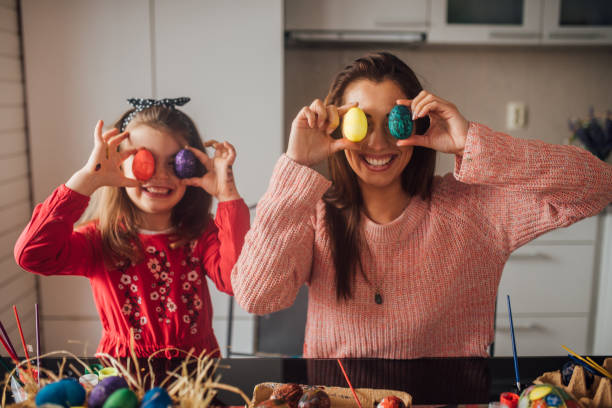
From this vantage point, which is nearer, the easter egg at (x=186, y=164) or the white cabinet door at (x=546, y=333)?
the easter egg at (x=186, y=164)

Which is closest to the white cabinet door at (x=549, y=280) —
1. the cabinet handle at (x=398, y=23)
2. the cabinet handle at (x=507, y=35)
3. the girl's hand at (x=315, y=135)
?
the cabinet handle at (x=507, y=35)

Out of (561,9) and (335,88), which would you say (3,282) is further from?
(561,9)

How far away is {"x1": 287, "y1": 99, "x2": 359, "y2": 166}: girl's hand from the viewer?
1024mm

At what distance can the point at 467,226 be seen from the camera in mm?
1144

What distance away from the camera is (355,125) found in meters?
1.01

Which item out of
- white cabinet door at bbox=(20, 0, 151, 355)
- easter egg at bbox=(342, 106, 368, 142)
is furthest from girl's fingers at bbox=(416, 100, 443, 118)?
white cabinet door at bbox=(20, 0, 151, 355)

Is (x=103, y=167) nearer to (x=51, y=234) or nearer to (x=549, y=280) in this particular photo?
(x=51, y=234)

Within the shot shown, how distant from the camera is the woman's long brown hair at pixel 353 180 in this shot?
42.8 inches

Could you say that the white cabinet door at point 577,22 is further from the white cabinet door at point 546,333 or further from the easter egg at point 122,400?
the easter egg at point 122,400

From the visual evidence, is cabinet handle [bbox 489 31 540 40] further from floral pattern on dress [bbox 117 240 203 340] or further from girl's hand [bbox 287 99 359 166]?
floral pattern on dress [bbox 117 240 203 340]

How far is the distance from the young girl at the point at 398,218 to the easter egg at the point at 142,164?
0.92ft

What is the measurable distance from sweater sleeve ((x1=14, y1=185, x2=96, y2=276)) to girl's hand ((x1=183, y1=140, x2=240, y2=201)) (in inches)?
9.4

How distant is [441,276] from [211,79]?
136 centimetres

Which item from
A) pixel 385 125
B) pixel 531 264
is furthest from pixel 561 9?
pixel 385 125
